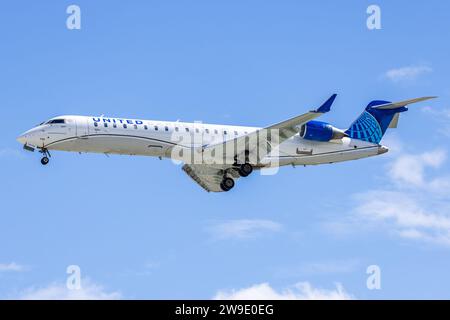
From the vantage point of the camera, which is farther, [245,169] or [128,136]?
[245,169]

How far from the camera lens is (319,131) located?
42.8m

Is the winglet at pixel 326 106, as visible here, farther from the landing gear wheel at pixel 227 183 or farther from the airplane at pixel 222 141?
the landing gear wheel at pixel 227 183

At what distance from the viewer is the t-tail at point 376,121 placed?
45.2 metres

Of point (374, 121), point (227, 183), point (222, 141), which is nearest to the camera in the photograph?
point (222, 141)

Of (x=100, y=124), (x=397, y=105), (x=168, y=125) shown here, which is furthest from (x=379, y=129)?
(x=100, y=124)

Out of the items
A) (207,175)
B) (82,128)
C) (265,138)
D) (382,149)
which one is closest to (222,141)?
(265,138)

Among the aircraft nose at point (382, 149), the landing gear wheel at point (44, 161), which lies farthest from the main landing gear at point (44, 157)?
the aircraft nose at point (382, 149)

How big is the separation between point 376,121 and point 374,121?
11cm

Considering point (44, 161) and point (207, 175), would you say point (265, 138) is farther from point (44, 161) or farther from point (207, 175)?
point (44, 161)

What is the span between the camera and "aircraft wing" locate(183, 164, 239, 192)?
43.8m

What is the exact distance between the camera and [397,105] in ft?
149
